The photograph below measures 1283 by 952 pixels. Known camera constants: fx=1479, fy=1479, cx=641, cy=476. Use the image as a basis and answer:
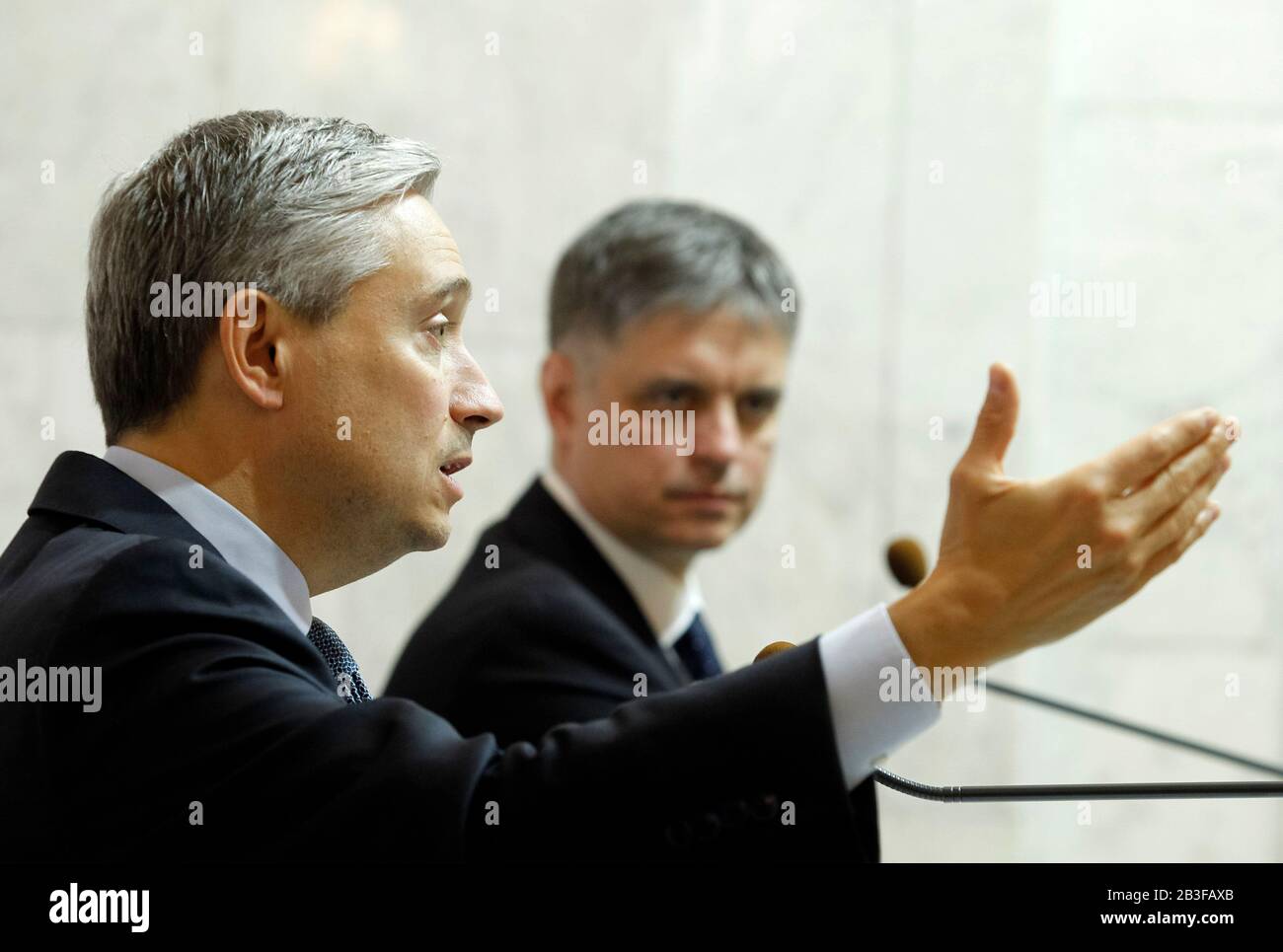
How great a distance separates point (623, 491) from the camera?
89.1 inches

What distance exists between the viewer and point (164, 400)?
53.9 inches

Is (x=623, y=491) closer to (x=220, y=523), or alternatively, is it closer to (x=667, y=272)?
(x=667, y=272)

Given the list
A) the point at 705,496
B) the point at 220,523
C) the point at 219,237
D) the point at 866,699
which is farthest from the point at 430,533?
the point at 705,496

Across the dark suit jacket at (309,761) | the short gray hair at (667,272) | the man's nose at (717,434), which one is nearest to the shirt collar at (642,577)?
the man's nose at (717,434)

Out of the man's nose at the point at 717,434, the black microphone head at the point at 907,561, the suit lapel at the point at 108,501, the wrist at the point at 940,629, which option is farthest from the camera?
the man's nose at the point at 717,434

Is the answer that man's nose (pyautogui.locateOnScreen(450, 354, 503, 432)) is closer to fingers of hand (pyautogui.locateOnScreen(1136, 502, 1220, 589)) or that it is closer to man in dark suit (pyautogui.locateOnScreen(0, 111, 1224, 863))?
man in dark suit (pyautogui.locateOnScreen(0, 111, 1224, 863))

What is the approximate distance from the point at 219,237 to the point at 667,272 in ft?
3.85

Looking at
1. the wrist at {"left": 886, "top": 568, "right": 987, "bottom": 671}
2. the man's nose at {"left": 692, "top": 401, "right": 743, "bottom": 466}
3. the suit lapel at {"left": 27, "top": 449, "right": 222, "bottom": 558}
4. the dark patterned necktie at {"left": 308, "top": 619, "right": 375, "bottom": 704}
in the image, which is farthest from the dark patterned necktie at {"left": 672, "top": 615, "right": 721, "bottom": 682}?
the wrist at {"left": 886, "top": 568, "right": 987, "bottom": 671}

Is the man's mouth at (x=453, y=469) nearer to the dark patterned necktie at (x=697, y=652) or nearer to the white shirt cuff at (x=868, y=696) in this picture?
the white shirt cuff at (x=868, y=696)

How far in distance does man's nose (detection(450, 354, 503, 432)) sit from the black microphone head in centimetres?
57

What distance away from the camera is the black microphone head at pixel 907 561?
1765 mm

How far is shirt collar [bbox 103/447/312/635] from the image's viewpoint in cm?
133

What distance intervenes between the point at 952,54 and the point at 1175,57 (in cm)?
62
